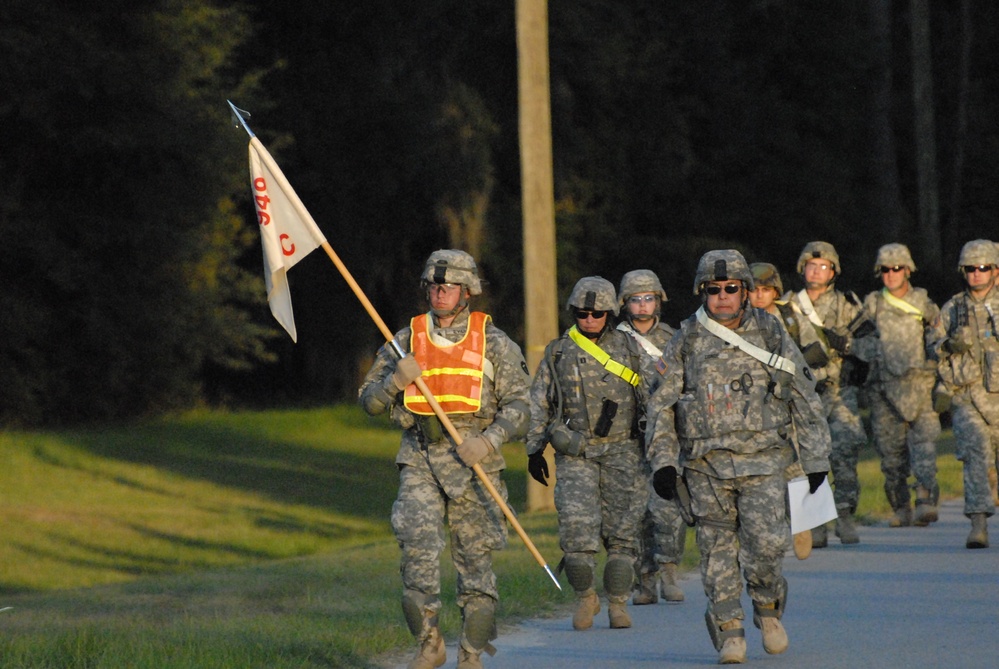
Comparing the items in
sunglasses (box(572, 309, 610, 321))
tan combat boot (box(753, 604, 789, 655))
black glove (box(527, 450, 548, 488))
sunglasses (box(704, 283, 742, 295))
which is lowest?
tan combat boot (box(753, 604, 789, 655))

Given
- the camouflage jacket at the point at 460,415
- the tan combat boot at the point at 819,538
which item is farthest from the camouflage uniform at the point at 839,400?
the camouflage jacket at the point at 460,415

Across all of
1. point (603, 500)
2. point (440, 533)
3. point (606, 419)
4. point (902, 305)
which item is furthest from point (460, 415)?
point (902, 305)

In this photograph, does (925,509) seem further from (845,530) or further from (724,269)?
(724,269)

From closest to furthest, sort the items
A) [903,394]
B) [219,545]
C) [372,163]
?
[903,394] < [219,545] < [372,163]

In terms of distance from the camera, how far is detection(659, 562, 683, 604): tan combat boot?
1149cm

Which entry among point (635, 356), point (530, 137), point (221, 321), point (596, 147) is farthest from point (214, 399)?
point (635, 356)

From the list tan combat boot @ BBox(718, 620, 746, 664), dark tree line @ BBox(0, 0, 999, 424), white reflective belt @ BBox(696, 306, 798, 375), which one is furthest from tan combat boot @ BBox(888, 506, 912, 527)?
dark tree line @ BBox(0, 0, 999, 424)

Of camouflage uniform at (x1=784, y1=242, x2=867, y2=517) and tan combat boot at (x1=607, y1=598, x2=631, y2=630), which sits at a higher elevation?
camouflage uniform at (x1=784, y1=242, x2=867, y2=517)

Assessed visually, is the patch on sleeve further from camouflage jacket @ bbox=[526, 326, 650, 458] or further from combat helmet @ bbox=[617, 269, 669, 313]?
combat helmet @ bbox=[617, 269, 669, 313]

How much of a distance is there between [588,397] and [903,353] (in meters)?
5.86

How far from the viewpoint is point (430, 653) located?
8.72m

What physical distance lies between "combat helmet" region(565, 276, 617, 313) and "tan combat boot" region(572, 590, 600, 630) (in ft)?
5.59

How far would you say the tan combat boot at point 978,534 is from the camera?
13.6 meters

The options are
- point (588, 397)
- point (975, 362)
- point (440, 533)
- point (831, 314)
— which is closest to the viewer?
point (440, 533)
